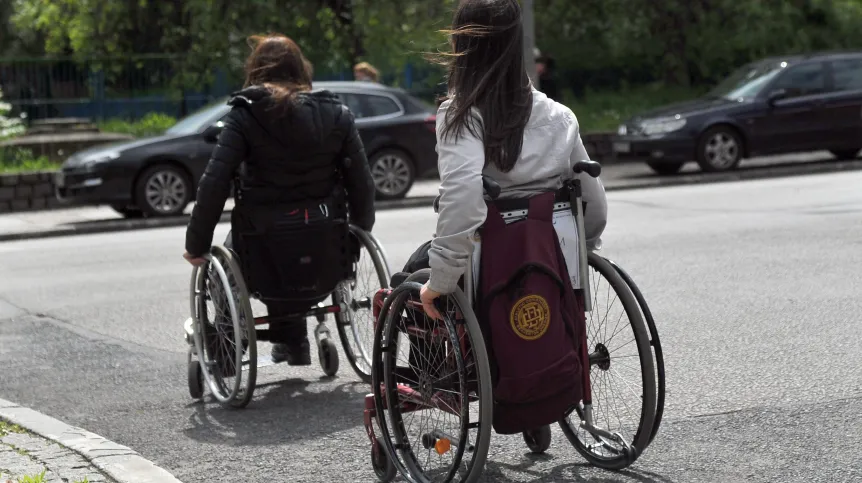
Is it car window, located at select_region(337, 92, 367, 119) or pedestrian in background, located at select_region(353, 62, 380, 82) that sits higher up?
pedestrian in background, located at select_region(353, 62, 380, 82)

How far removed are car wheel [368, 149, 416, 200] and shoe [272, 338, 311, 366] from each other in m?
10.9

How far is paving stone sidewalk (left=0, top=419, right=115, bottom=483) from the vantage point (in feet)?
15.9

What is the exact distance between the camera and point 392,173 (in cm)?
1775

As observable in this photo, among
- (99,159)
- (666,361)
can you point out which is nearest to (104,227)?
(99,159)

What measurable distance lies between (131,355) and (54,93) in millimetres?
16155

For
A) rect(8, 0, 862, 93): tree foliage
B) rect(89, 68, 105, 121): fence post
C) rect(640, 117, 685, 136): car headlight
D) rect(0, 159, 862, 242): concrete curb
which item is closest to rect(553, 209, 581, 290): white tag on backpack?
rect(0, 159, 862, 242): concrete curb

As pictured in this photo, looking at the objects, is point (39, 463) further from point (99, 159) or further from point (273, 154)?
point (99, 159)

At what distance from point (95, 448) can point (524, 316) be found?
6.58 ft

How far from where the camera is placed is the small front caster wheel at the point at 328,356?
6.86 metres

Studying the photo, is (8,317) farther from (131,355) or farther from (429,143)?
(429,143)

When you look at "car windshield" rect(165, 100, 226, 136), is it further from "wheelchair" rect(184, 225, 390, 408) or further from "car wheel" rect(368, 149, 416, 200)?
"wheelchair" rect(184, 225, 390, 408)

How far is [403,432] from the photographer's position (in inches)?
187

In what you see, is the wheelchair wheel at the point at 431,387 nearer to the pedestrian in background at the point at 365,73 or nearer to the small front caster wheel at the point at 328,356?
the small front caster wheel at the point at 328,356

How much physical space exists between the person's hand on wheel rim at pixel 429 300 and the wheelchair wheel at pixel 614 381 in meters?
0.61
